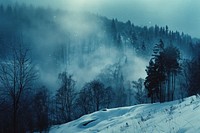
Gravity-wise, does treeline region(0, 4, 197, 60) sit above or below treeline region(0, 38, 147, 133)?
above

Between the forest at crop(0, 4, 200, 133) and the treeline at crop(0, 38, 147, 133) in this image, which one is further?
the forest at crop(0, 4, 200, 133)

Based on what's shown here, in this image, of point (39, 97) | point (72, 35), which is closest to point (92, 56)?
point (72, 35)

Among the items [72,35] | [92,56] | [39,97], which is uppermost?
[72,35]

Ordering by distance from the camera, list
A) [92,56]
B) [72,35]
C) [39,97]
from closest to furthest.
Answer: [39,97], [92,56], [72,35]

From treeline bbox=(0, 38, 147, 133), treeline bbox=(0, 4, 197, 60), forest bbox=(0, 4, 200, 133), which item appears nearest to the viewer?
treeline bbox=(0, 38, 147, 133)

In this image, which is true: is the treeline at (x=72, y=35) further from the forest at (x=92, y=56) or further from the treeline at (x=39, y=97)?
the treeline at (x=39, y=97)

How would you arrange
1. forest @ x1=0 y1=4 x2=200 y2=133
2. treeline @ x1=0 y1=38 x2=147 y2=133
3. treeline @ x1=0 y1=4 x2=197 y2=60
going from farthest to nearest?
1. treeline @ x1=0 y1=4 x2=197 y2=60
2. forest @ x1=0 y1=4 x2=200 y2=133
3. treeline @ x1=0 y1=38 x2=147 y2=133

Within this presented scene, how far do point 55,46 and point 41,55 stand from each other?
43.9ft

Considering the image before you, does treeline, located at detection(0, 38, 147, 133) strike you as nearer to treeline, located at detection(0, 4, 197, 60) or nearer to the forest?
the forest

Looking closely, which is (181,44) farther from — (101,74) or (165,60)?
(165,60)

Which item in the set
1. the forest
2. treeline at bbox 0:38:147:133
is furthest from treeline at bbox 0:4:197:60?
treeline at bbox 0:38:147:133

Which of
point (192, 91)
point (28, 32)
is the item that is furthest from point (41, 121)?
point (28, 32)

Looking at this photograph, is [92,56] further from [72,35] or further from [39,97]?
[39,97]

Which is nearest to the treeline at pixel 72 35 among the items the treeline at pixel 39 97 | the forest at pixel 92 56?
the forest at pixel 92 56
